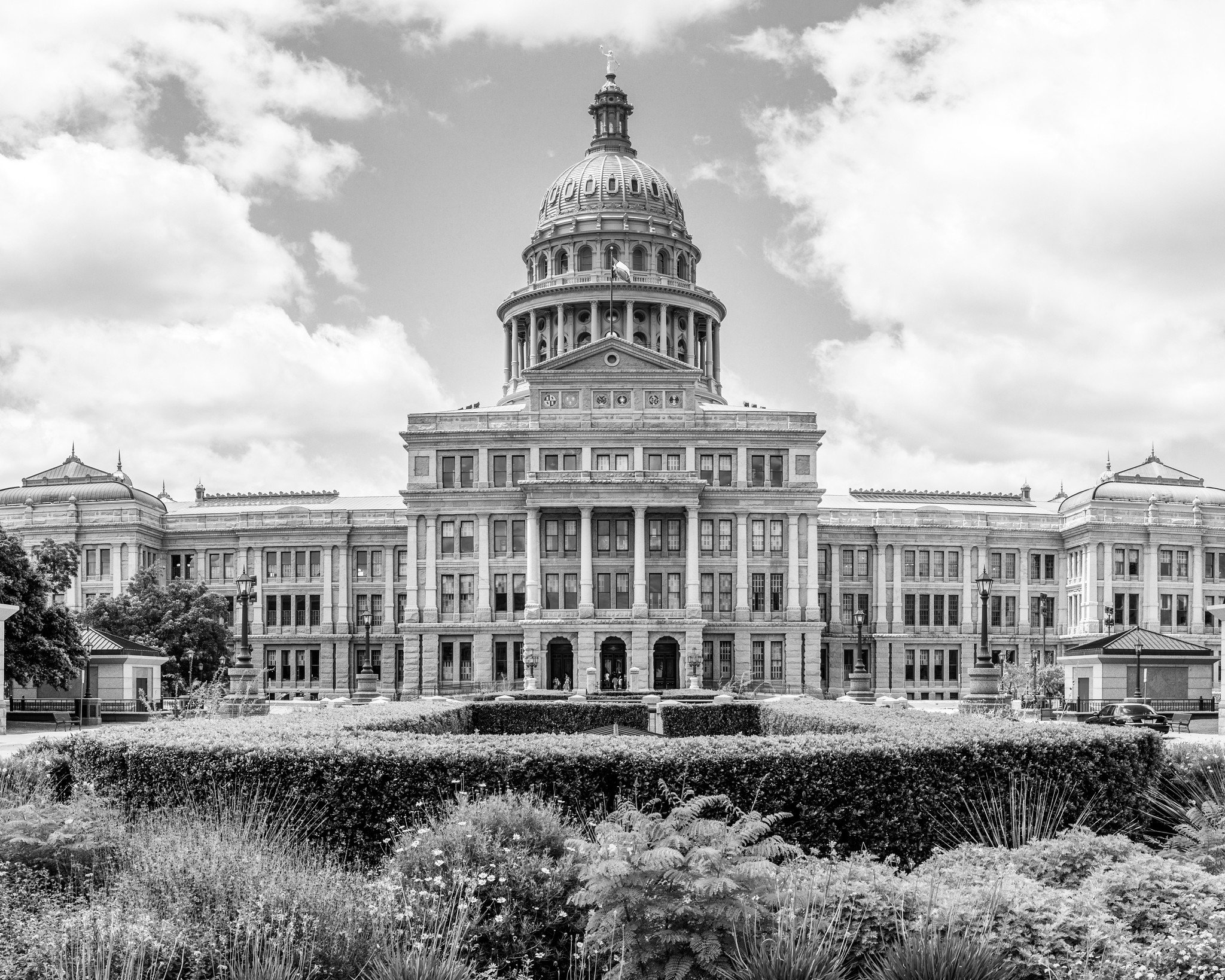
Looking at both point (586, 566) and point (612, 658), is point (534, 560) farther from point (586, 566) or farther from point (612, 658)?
point (612, 658)

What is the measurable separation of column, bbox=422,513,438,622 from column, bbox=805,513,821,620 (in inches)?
1014

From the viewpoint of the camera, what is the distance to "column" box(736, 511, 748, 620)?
3425 inches

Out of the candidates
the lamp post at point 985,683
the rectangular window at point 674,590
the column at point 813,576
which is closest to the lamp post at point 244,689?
the lamp post at point 985,683

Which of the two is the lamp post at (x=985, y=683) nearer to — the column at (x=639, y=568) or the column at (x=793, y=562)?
the column at (x=639, y=568)

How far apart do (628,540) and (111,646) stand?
125 ft

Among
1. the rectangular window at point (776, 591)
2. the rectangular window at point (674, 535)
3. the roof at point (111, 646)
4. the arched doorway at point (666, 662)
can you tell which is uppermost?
the rectangular window at point (674, 535)

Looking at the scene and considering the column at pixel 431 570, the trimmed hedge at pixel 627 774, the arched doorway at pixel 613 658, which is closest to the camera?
the trimmed hedge at pixel 627 774

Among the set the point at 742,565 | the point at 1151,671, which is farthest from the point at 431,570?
the point at 1151,671

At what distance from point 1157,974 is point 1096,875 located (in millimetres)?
2005

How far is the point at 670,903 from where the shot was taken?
36.0 feet

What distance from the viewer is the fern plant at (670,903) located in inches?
426

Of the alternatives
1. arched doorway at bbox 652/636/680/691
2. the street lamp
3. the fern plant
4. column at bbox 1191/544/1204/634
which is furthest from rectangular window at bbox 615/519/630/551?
the fern plant

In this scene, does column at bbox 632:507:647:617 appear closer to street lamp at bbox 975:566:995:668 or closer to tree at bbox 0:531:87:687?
street lamp at bbox 975:566:995:668

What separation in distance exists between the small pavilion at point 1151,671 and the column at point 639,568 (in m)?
36.1
